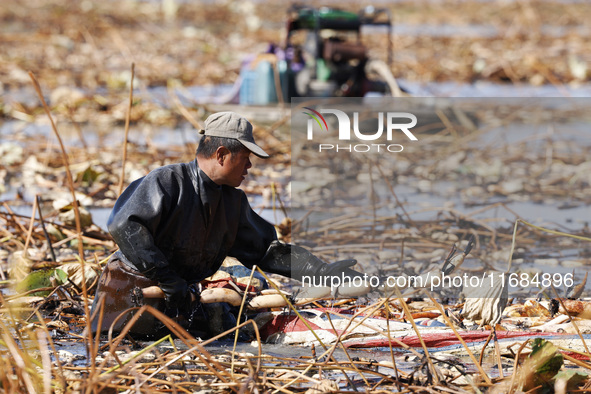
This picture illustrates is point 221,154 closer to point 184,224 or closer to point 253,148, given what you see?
point 253,148

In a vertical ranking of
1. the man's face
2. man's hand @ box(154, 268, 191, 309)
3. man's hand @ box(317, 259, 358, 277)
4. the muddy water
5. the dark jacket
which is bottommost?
the muddy water

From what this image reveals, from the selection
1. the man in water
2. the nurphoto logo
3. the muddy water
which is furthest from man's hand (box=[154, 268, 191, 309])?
the nurphoto logo

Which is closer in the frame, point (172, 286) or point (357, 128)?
point (172, 286)

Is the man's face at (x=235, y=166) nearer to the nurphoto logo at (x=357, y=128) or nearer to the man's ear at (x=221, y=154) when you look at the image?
the man's ear at (x=221, y=154)

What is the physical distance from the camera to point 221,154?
2873 mm

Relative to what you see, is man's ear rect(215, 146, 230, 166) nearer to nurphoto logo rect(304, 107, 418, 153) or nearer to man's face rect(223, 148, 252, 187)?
man's face rect(223, 148, 252, 187)

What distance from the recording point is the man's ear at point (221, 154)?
2861 mm

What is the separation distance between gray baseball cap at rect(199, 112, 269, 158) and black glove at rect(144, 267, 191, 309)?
520mm

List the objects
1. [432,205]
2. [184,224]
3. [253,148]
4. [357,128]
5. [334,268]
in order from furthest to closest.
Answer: [432,205], [357,128], [334,268], [184,224], [253,148]

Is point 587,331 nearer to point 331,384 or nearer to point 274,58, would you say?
point 331,384

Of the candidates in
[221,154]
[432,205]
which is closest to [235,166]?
[221,154]

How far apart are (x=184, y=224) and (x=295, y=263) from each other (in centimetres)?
55

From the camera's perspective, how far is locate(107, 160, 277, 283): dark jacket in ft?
9.11

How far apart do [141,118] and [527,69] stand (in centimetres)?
683
